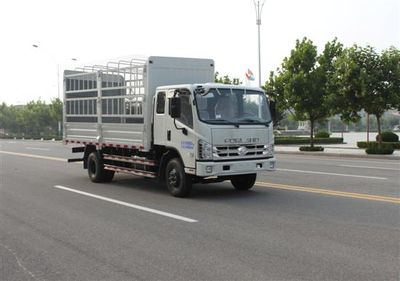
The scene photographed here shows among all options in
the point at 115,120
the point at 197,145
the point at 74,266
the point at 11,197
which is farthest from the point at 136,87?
the point at 74,266

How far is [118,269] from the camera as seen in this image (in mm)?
5633

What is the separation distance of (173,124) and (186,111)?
51 centimetres

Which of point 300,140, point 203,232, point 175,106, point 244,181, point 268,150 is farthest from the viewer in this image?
point 300,140

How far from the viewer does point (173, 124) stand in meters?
10.9

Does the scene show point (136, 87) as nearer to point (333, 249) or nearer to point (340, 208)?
point (340, 208)

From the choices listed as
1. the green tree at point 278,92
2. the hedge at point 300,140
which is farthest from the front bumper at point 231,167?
the hedge at point 300,140

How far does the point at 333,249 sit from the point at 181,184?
15.9 feet

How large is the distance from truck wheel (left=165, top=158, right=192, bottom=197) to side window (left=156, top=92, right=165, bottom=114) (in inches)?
45.8

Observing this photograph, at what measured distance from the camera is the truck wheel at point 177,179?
10.7 metres

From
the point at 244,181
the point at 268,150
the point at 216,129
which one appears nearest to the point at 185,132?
the point at 216,129

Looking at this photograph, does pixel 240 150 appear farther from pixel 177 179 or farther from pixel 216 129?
pixel 177 179

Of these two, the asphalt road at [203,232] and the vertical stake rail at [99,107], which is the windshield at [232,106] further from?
the vertical stake rail at [99,107]

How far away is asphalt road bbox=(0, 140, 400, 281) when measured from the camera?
559 centimetres

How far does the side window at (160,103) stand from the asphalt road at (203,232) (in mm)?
1897
